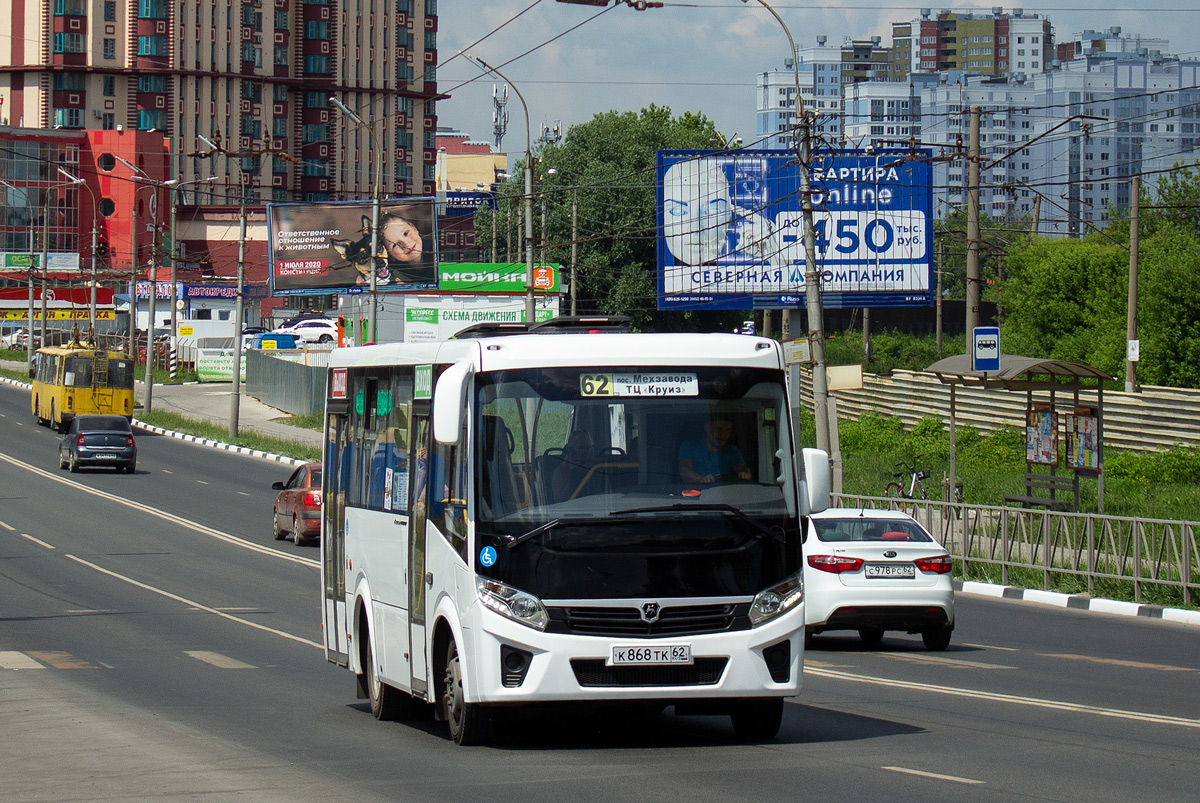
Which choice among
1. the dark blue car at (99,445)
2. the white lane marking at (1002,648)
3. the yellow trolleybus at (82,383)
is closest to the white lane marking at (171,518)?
the dark blue car at (99,445)

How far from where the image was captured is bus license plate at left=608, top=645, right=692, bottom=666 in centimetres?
869

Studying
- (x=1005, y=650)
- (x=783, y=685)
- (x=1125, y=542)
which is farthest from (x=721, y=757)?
(x=1125, y=542)

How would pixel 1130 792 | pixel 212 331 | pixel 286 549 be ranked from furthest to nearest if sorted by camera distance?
pixel 212 331, pixel 286 549, pixel 1130 792

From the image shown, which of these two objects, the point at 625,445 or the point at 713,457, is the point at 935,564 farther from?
the point at 625,445

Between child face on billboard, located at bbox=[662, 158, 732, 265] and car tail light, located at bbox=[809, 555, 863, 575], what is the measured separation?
27.2 metres

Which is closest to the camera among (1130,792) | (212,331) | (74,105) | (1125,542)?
(1130,792)

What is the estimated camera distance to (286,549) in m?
28.1

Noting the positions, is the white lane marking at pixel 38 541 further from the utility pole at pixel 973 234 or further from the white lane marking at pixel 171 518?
the utility pole at pixel 973 234

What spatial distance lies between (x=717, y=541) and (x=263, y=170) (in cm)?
13047

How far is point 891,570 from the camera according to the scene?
16.0m

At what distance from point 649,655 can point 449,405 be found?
1.74 metres

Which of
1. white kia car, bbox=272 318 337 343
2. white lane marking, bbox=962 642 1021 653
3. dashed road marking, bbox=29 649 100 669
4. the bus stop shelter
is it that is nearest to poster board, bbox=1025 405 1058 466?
the bus stop shelter

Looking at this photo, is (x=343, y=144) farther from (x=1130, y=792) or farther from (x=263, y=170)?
(x=1130, y=792)

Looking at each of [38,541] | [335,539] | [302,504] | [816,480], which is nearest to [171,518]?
[38,541]
